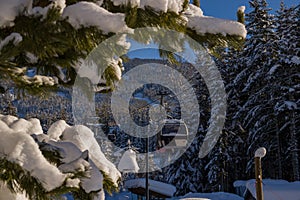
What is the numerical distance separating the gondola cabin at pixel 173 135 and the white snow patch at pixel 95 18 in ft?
28.0

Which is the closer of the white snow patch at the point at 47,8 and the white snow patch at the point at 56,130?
the white snow patch at the point at 47,8

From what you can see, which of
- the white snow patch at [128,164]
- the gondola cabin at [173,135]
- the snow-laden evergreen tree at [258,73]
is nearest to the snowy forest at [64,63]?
the gondola cabin at [173,135]

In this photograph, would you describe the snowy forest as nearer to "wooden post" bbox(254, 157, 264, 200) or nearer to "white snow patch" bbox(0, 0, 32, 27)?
"white snow patch" bbox(0, 0, 32, 27)

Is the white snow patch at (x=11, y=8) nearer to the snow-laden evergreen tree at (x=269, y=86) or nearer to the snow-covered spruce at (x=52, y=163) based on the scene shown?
the snow-covered spruce at (x=52, y=163)

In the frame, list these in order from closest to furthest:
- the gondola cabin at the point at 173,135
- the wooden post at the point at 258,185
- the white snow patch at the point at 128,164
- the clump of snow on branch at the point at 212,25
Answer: the clump of snow on branch at the point at 212,25 < the wooden post at the point at 258,185 < the gondola cabin at the point at 173,135 < the white snow patch at the point at 128,164

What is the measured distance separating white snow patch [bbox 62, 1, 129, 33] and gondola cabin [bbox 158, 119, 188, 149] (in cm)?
853

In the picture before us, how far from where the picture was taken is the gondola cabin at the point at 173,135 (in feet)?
33.2

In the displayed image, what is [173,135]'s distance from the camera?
1046 centimetres

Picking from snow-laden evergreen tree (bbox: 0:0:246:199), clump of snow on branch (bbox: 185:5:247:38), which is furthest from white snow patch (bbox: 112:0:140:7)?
clump of snow on branch (bbox: 185:5:247:38)

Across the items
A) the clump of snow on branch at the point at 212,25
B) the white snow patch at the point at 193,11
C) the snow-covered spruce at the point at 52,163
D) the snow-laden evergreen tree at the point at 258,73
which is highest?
the snow-laden evergreen tree at the point at 258,73

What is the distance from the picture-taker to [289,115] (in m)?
22.1

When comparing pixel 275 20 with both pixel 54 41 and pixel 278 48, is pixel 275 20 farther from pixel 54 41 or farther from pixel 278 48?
pixel 54 41

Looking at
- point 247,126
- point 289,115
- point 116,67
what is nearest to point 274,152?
point 247,126

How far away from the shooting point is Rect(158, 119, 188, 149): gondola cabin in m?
10.1
